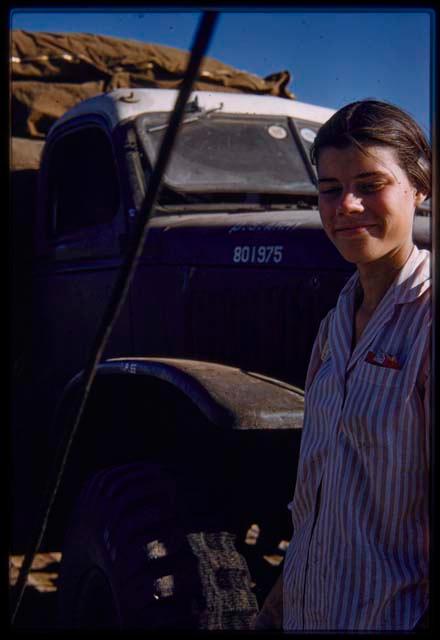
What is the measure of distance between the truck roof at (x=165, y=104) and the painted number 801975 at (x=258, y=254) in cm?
104

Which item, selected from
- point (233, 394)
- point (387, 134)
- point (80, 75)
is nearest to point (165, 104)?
point (80, 75)

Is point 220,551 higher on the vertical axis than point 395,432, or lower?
lower

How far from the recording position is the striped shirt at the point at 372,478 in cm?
160

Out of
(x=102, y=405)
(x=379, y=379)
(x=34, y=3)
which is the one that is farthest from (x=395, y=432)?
(x=102, y=405)

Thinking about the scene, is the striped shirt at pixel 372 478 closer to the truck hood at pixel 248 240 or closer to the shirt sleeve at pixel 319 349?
the shirt sleeve at pixel 319 349

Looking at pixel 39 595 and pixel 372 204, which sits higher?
pixel 372 204

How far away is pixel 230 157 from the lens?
12.2ft

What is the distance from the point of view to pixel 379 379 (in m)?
1.67

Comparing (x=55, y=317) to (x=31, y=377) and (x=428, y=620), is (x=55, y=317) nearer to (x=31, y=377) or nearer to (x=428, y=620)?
(x=31, y=377)

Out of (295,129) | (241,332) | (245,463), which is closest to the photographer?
(245,463)

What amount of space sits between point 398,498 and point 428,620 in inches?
8.3

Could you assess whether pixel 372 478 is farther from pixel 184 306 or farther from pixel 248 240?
pixel 184 306

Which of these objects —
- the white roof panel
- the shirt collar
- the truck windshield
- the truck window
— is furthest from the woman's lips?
the white roof panel

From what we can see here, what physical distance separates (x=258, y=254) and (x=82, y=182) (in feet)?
4.51
